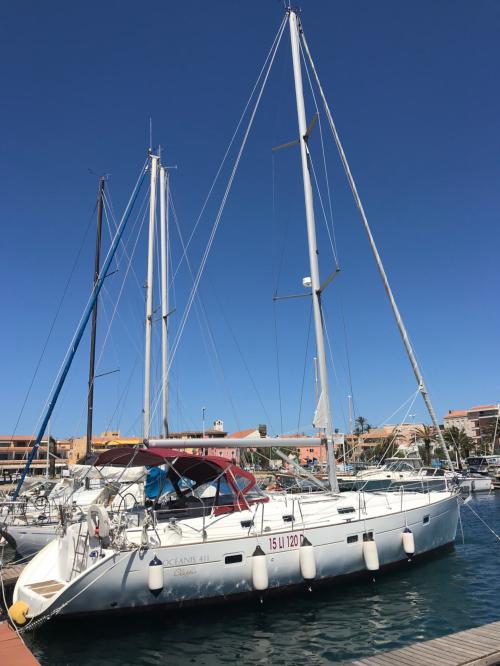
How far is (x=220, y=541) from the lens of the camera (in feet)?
34.4

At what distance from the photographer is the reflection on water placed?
8.76 m

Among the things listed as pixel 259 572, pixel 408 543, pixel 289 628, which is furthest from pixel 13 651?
pixel 408 543

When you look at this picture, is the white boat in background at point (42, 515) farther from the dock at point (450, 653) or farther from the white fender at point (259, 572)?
the dock at point (450, 653)

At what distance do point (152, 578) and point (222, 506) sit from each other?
2.79 metres

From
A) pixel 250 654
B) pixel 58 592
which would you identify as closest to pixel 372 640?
pixel 250 654

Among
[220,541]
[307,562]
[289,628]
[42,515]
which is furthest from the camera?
[42,515]

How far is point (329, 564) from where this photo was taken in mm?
11734

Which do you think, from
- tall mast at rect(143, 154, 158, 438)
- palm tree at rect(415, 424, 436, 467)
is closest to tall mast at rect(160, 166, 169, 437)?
tall mast at rect(143, 154, 158, 438)

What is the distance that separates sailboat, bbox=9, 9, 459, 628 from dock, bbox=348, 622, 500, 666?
11.6ft

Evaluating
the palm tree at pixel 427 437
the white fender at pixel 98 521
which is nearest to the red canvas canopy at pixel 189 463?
Result: the white fender at pixel 98 521

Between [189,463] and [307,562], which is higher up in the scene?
[189,463]

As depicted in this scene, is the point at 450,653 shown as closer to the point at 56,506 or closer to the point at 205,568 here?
the point at 205,568

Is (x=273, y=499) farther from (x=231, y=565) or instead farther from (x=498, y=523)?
(x=498, y=523)

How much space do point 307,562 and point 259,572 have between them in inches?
48.1
